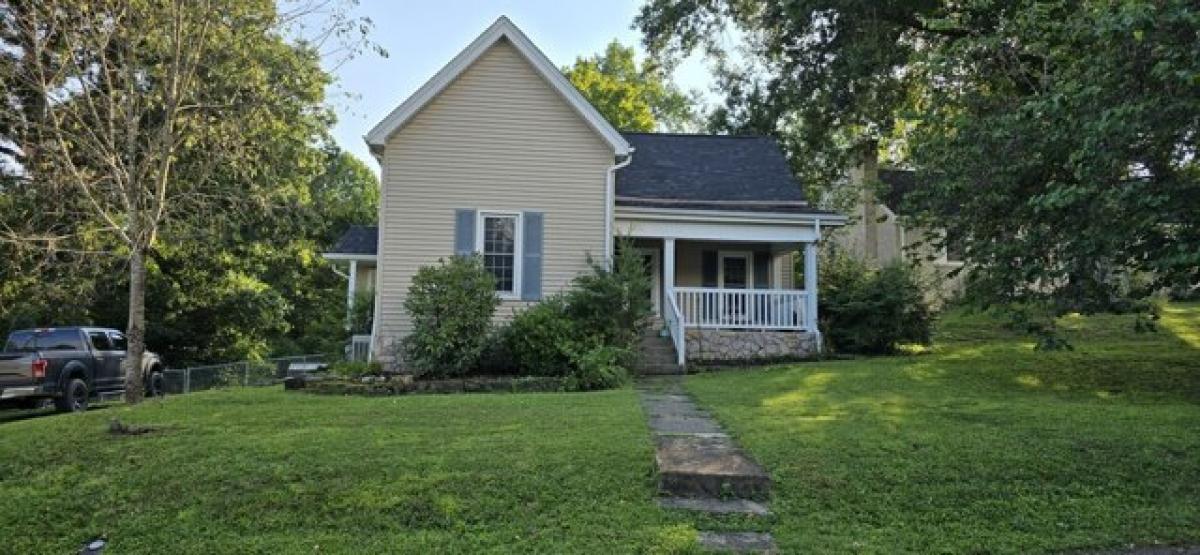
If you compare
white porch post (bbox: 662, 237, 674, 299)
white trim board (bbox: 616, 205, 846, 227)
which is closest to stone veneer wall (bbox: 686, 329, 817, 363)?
white porch post (bbox: 662, 237, 674, 299)

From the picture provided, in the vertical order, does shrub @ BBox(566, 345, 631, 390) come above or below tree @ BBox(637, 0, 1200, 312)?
below

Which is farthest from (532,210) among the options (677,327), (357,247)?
(357,247)

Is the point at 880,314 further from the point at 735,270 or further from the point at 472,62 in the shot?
the point at 472,62

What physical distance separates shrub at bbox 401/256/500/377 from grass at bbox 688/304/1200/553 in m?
3.79

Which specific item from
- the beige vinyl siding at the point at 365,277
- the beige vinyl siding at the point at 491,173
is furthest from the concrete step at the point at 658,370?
the beige vinyl siding at the point at 365,277

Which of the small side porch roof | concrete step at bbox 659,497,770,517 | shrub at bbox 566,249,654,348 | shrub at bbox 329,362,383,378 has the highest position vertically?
the small side porch roof

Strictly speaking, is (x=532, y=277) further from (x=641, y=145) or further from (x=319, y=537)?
(x=319, y=537)

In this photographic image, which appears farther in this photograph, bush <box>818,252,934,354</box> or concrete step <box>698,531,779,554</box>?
bush <box>818,252,934,354</box>

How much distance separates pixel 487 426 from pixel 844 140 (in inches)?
894

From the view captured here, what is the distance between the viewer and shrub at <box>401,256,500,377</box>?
473 inches

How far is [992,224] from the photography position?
8844mm

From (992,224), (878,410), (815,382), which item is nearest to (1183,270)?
(992,224)

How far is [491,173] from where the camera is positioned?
1424 centimetres

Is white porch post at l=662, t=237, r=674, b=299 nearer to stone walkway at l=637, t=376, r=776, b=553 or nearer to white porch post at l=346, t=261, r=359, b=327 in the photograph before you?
white porch post at l=346, t=261, r=359, b=327
